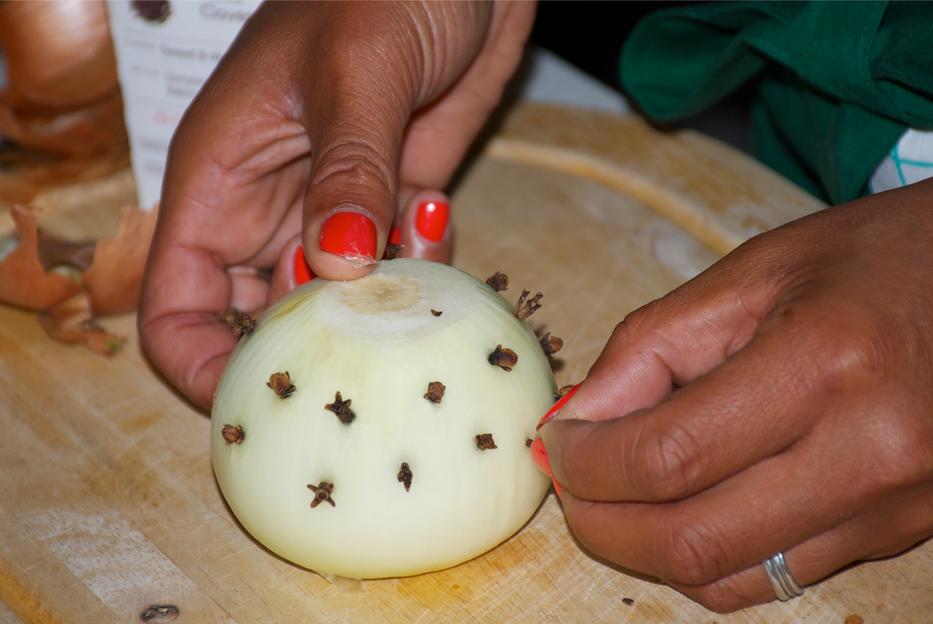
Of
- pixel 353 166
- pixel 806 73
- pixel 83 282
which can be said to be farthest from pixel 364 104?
pixel 806 73


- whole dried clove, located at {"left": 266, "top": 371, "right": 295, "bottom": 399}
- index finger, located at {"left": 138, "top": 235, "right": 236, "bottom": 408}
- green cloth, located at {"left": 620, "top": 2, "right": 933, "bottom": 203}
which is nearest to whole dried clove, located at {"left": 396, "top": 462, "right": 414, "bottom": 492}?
whole dried clove, located at {"left": 266, "top": 371, "right": 295, "bottom": 399}

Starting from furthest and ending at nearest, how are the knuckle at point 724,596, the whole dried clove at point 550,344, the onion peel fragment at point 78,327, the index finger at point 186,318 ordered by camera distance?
the onion peel fragment at point 78,327 → the index finger at point 186,318 → the whole dried clove at point 550,344 → the knuckle at point 724,596

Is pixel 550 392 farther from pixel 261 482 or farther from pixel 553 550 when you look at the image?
pixel 261 482

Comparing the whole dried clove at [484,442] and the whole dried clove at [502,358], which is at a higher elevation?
the whole dried clove at [502,358]

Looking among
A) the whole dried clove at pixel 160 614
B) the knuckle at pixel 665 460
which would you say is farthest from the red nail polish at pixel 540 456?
the whole dried clove at pixel 160 614

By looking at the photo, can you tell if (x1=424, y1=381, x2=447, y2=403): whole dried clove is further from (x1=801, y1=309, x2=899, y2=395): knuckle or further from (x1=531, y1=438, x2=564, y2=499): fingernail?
(x1=801, y1=309, x2=899, y2=395): knuckle

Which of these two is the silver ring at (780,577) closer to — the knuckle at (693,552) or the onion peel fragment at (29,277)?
the knuckle at (693,552)

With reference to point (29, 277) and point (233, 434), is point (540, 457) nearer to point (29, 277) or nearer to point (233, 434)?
point (233, 434)
